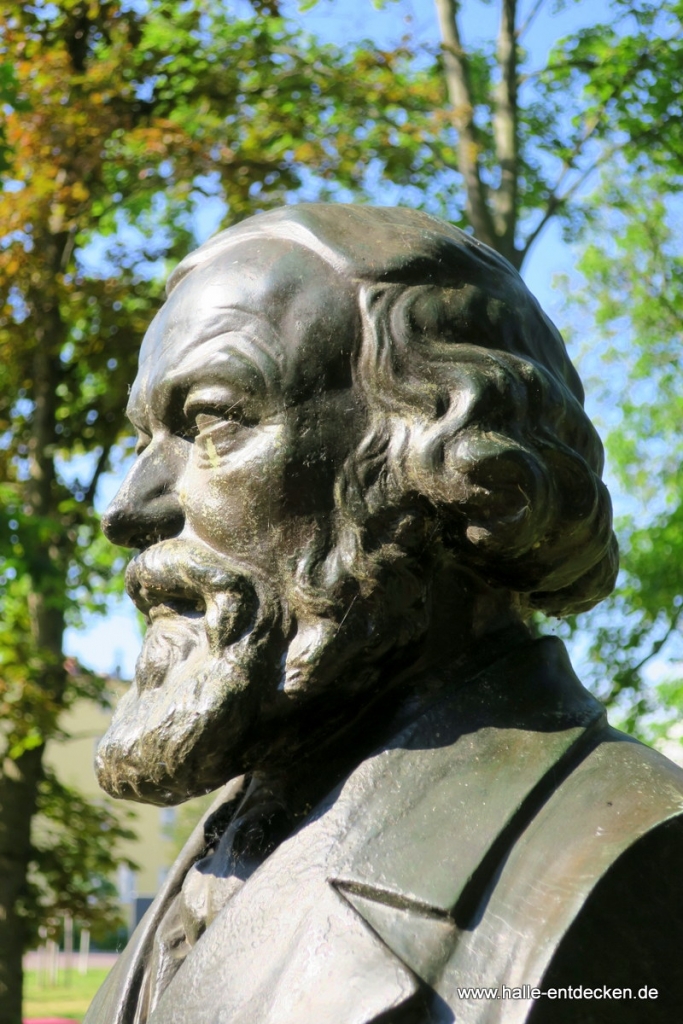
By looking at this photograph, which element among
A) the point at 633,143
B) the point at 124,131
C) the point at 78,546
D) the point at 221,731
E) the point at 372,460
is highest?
the point at 372,460

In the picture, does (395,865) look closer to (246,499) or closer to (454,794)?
(454,794)

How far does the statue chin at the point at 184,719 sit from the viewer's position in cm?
223

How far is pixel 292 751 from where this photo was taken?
2369 mm

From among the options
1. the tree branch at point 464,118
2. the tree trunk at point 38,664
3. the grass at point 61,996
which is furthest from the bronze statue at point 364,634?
the grass at point 61,996

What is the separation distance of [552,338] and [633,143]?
22.2 feet

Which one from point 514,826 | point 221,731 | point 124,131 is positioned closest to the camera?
point 514,826

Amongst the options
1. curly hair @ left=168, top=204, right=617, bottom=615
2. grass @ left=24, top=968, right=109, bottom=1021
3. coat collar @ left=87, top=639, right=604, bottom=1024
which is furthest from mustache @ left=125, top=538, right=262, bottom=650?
grass @ left=24, top=968, right=109, bottom=1021

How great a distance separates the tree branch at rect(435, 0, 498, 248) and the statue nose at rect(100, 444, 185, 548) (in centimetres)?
559

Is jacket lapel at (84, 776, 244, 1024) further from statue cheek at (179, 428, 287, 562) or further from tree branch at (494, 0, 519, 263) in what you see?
tree branch at (494, 0, 519, 263)

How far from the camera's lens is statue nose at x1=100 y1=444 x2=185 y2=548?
7.99 feet

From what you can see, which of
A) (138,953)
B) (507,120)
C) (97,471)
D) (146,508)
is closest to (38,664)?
(97,471)

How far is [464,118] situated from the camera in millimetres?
8445

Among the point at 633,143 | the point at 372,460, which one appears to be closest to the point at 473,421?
the point at 372,460

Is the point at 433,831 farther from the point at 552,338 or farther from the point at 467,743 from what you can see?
the point at 552,338
